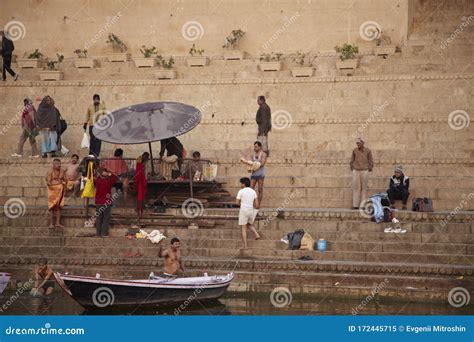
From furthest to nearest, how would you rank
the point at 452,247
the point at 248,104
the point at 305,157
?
the point at 248,104
the point at 305,157
the point at 452,247

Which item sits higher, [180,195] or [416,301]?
[180,195]

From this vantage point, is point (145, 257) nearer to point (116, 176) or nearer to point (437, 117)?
point (116, 176)

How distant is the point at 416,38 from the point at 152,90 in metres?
6.00

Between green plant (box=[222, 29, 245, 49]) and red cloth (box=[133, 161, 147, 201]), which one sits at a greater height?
green plant (box=[222, 29, 245, 49])

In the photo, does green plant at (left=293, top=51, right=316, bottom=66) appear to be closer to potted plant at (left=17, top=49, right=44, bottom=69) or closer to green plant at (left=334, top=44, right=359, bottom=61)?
green plant at (left=334, top=44, right=359, bottom=61)

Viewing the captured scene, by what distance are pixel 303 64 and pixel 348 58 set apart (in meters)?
1.03

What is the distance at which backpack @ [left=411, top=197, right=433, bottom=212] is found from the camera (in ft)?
67.9

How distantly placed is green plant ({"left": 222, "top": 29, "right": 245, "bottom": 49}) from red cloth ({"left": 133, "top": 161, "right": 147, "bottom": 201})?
7.38 metres

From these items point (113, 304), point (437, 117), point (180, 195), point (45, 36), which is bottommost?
point (113, 304)

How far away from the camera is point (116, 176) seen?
21.4 m

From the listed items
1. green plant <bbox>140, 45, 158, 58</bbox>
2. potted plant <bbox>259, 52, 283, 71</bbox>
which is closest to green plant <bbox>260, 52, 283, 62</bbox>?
potted plant <bbox>259, 52, 283, 71</bbox>

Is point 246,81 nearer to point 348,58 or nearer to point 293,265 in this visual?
point 348,58

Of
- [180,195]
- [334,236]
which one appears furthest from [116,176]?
[334,236]

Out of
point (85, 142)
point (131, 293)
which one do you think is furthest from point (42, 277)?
point (85, 142)
